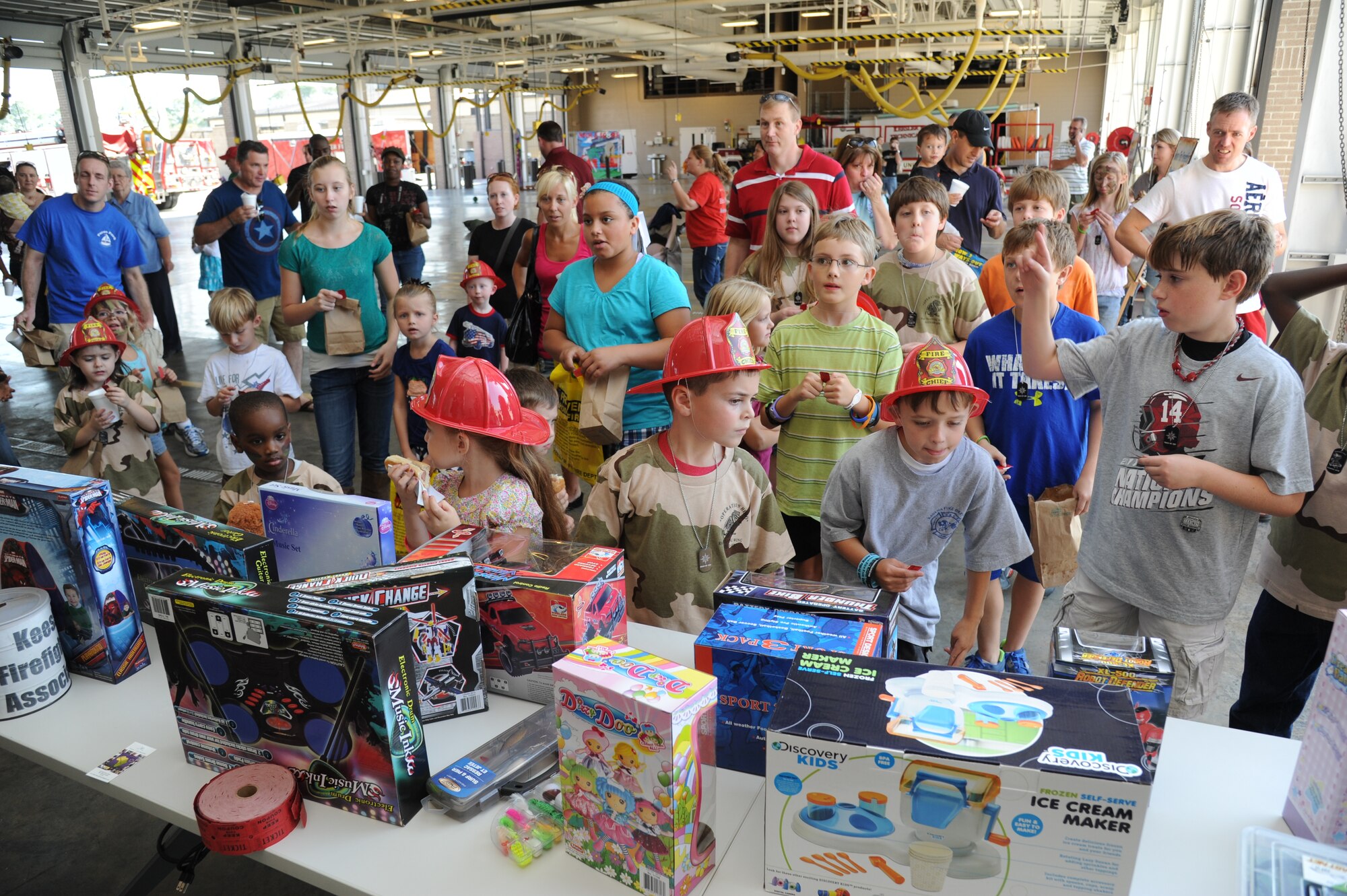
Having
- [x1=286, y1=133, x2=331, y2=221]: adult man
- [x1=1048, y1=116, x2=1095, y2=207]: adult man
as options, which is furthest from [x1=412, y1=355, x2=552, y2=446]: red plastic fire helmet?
[x1=1048, y1=116, x2=1095, y2=207]: adult man

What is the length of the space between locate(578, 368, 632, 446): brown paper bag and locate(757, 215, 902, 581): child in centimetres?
46

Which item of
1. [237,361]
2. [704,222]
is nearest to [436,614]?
[237,361]

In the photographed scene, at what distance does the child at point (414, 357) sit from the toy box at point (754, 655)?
100 inches

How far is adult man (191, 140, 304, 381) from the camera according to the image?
18.0 feet

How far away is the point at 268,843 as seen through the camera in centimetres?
132

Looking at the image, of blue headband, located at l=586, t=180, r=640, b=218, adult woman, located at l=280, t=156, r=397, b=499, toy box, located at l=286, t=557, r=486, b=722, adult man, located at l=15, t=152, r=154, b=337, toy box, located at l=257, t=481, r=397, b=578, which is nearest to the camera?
toy box, located at l=286, t=557, r=486, b=722

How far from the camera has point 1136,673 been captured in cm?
132

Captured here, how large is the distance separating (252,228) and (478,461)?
441cm

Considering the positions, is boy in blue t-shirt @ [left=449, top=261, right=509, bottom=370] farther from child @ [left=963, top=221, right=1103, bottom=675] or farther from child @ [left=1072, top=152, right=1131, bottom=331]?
child @ [left=1072, top=152, right=1131, bottom=331]

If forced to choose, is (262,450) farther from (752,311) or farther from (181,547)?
(752,311)

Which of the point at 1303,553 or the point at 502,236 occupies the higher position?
Answer: the point at 502,236

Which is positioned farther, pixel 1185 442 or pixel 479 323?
pixel 479 323

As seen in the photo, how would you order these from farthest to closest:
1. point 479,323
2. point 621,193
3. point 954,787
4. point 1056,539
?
point 479,323
point 621,193
point 1056,539
point 954,787

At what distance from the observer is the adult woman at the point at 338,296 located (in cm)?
357
